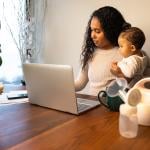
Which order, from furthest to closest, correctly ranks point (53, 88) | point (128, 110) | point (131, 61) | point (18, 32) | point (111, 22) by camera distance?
point (18, 32) → point (111, 22) → point (131, 61) → point (53, 88) → point (128, 110)

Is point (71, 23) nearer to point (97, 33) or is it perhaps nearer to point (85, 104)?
point (97, 33)

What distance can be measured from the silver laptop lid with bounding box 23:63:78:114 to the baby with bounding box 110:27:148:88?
0.35 metres

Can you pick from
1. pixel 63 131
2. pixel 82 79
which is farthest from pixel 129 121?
pixel 82 79

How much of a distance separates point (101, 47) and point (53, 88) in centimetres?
75

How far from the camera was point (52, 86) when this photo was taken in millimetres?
1265

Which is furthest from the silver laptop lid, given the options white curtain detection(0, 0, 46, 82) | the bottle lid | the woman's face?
white curtain detection(0, 0, 46, 82)

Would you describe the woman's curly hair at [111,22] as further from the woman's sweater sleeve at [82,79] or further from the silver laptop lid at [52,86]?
the silver laptop lid at [52,86]

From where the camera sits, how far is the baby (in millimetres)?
1372

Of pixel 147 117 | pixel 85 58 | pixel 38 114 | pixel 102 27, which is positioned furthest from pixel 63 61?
pixel 147 117

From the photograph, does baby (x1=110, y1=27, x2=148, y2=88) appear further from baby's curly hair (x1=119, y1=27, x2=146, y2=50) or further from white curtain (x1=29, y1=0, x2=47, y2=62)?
white curtain (x1=29, y1=0, x2=47, y2=62)

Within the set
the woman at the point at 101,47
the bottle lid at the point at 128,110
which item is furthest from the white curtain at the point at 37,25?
the bottle lid at the point at 128,110

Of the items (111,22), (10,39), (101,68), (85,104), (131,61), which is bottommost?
(85,104)

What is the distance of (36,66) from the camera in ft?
4.28

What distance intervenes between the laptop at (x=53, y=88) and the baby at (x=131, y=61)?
0.22 metres
